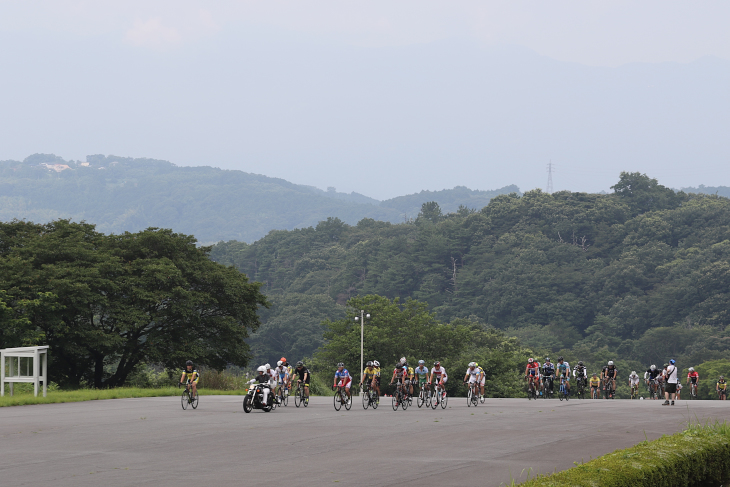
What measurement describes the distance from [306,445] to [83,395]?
67.6 feet

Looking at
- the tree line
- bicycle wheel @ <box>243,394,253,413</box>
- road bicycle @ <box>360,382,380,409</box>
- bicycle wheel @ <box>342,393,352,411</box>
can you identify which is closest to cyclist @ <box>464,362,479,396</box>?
road bicycle @ <box>360,382,380,409</box>

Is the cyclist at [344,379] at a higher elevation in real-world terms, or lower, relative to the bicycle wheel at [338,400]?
higher

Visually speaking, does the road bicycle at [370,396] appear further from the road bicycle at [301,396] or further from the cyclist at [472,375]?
the cyclist at [472,375]

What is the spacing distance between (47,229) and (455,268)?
10394cm

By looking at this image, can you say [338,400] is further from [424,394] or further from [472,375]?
[472,375]

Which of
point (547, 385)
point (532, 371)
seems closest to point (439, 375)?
point (532, 371)

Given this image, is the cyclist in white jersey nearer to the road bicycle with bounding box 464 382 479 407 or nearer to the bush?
the road bicycle with bounding box 464 382 479 407

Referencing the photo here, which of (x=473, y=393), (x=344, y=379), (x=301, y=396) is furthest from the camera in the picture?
(x=473, y=393)

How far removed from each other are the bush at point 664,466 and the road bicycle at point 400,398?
16559 mm

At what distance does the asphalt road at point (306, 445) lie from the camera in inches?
472

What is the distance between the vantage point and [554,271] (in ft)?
432

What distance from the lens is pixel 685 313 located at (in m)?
114

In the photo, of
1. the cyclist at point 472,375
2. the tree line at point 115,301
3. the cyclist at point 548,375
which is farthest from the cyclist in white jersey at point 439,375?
the tree line at point 115,301

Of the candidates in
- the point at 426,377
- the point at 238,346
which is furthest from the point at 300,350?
the point at 426,377
